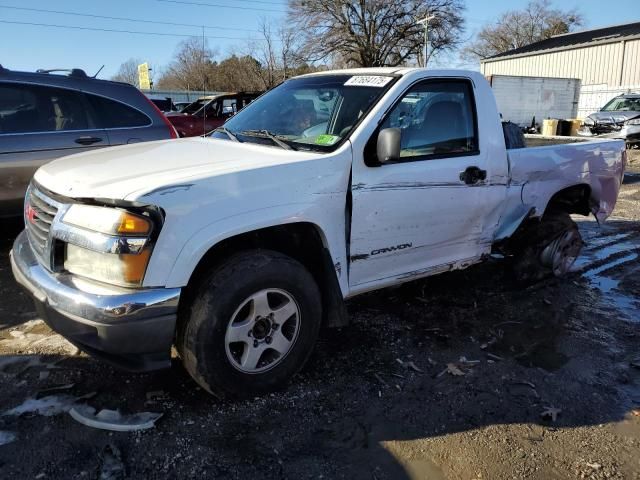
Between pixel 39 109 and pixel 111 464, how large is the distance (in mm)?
3951

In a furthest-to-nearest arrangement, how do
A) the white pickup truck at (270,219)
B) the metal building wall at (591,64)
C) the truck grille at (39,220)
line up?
the metal building wall at (591,64) < the truck grille at (39,220) < the white pickup truck at (270,219)

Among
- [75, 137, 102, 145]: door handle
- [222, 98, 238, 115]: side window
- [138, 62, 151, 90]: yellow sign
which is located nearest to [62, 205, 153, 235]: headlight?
[75, 137, 102, 145]: door handle

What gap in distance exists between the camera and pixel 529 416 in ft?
9.91

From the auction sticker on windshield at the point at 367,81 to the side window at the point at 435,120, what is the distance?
0.18 metres

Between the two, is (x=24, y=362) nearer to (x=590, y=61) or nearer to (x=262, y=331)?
(x=262, y=331)

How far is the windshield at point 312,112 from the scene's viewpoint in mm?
3400

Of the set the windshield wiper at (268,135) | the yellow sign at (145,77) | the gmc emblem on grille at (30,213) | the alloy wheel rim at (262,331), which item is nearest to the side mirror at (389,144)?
the windshield wiper at (268,135)

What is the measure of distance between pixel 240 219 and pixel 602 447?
2238 millimetres

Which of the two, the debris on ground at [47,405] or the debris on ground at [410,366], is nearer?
the debris on ground at [47,405]

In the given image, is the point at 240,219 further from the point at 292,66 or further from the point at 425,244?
the point at 292,66

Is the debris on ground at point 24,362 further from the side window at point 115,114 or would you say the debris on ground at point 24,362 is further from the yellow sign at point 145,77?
the yellow sign at point 145,77

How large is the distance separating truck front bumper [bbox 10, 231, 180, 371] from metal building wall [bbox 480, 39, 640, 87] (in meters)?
38.2

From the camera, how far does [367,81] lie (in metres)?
3.67

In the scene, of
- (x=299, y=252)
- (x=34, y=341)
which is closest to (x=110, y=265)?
(x=299, y=252)
